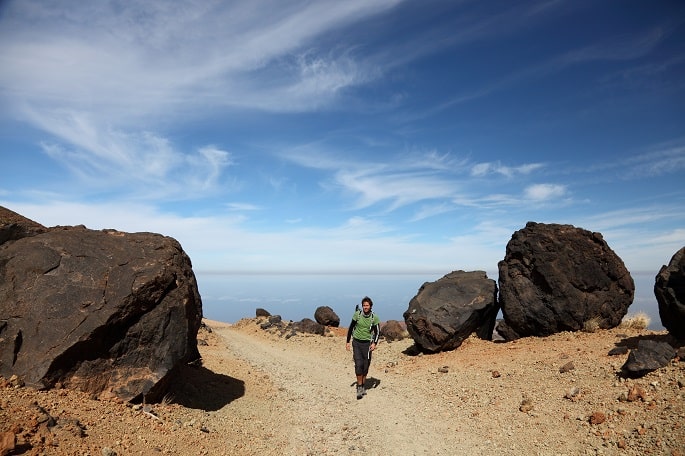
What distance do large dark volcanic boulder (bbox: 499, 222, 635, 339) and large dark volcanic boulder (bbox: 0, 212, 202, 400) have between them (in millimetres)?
13835

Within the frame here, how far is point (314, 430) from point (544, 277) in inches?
485

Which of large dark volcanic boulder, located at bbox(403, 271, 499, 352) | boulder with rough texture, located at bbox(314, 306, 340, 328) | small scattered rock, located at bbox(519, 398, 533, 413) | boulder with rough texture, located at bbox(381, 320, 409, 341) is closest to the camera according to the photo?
small scattered rock, located at bbox(519, 398, 533, 413)

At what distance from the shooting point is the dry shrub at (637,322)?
53.7ft

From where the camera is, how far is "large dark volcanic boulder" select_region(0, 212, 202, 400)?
26.0 feet

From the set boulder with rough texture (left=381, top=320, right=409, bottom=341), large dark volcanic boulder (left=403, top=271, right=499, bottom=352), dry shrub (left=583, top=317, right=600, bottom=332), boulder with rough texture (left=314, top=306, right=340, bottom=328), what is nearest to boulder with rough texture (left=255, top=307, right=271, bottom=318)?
boulder with rough texture (left=314, top=306, right=340, bottom=328)

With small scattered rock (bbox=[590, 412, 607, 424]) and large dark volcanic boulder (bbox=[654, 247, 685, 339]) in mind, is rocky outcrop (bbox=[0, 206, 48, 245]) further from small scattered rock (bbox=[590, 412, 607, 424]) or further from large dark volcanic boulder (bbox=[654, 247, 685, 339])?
large dark volcanic boulder (bbox=[654, 247, 685, 339])

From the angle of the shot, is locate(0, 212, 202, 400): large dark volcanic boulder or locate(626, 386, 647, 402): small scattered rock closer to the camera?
locate(0, 212, 202, 400): large dark volcanic boulder

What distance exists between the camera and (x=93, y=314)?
27.7ft

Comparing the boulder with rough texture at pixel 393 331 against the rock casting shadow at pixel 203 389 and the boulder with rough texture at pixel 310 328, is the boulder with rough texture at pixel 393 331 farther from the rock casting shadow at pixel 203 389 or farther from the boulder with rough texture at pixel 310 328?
the rock casting shadow at pixel 203 389

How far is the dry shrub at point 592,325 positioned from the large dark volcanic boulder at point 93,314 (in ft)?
47.9

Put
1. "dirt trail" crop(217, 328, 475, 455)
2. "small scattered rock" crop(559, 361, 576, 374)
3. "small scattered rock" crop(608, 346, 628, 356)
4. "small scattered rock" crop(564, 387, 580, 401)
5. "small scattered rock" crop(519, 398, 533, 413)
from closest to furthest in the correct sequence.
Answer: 1. "dirt trail" crop(217, 328, 475, 455)
2. "small scattered rock" crop(564, 387, 580, 401)
3. "small scattered rock" crop(519, 398, 533, 413)
4. "small scattered rock" crop(559, 361, 576, 374)
5. "small scattered rock" crop(608, 346, 628, 356)

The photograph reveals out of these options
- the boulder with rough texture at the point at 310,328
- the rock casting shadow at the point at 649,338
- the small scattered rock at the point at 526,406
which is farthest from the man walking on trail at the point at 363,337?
the boulder with rough texture at the point at 310,328

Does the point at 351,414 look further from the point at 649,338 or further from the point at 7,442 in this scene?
the point at 649,338

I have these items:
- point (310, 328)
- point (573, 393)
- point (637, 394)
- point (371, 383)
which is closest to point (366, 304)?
point (371, 383)
